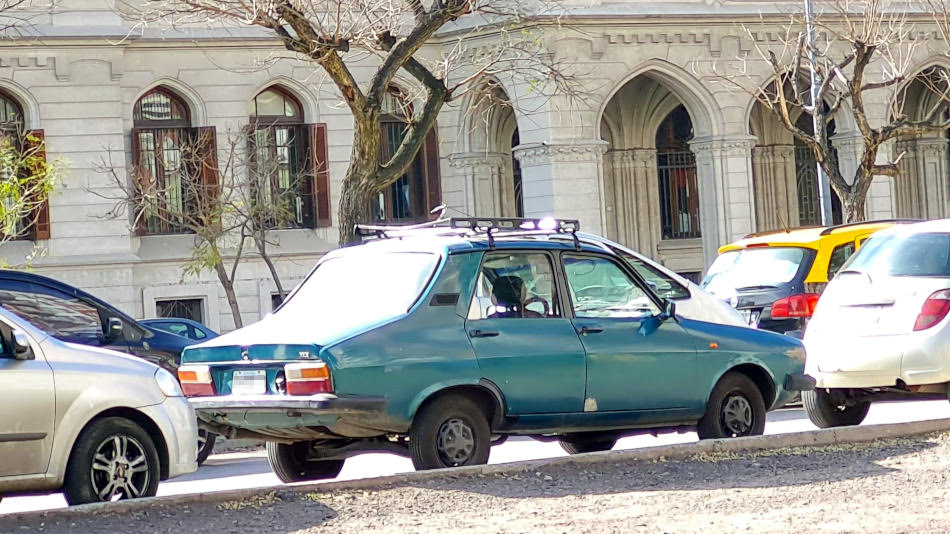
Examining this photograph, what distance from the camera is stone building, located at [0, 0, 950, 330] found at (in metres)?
29.1

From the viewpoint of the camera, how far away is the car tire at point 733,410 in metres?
12.0

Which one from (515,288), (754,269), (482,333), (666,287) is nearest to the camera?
(482,333)

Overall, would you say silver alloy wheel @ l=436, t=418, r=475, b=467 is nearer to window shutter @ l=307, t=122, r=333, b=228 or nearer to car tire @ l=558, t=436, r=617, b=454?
car tire @ l=558, t=436, r=617, b=454

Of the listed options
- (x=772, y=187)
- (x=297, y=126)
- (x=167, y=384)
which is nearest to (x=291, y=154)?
(x=297, y=126)

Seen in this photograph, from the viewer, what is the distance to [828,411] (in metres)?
→ 13.6

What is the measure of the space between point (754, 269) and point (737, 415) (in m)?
5.44

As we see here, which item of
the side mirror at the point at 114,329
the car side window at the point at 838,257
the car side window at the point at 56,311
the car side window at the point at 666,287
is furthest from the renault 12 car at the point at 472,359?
the car side window at the point at 838,257

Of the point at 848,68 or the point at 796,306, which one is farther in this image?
the point at 848,68

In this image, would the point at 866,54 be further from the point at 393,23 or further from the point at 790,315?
the point at 790,315

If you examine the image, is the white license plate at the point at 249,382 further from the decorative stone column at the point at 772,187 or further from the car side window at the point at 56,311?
the decorative stone column at the point at 772,187

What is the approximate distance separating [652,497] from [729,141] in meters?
22.8

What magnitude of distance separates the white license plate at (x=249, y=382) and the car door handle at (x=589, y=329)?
2232 mm

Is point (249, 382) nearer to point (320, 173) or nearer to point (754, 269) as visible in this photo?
point (754, 269)

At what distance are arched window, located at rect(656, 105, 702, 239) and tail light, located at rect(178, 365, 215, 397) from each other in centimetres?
2678
